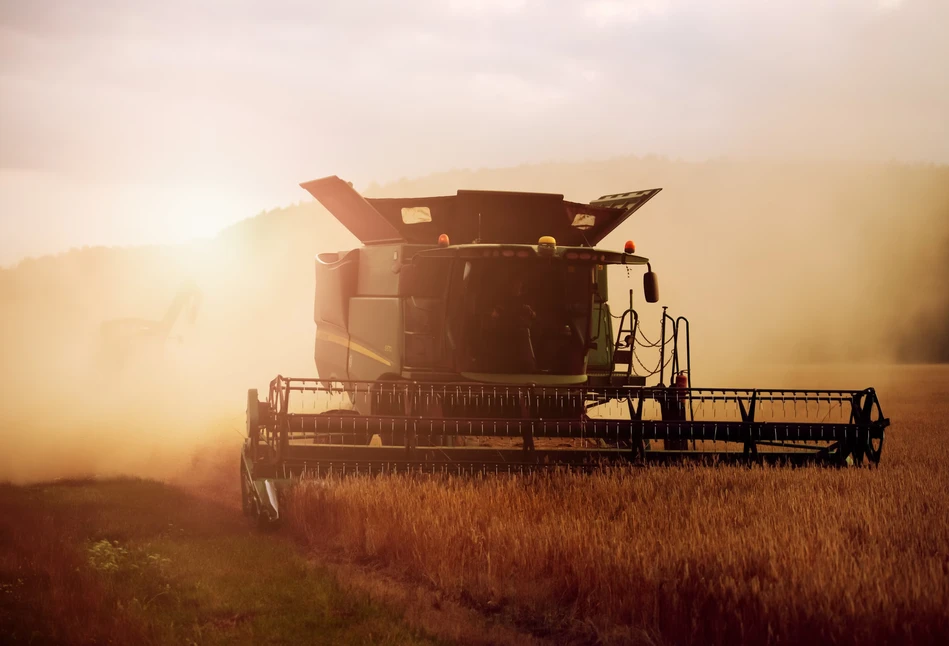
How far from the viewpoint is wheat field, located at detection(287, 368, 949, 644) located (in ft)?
20.1

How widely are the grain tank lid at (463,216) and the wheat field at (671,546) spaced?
4.03m

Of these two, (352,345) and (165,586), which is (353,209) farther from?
(165,586)

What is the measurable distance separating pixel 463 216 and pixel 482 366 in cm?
231

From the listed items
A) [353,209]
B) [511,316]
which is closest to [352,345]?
[353,209]

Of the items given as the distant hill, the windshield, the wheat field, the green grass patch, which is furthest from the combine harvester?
the distant hill

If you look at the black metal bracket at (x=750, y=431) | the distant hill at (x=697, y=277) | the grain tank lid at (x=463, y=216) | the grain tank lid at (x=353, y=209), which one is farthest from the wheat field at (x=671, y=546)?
the distant hill at (x=697, y=277)

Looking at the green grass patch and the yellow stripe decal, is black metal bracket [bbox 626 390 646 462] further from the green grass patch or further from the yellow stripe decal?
the green grass patch

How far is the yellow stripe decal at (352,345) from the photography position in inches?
552

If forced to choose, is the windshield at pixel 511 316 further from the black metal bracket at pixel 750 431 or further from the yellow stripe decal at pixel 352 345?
the black metal bracket at pixel 750 431

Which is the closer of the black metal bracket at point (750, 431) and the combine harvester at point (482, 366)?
the combine harvester at point (482, 366)

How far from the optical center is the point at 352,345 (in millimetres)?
15008

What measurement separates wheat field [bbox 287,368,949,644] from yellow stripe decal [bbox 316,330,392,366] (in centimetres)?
309

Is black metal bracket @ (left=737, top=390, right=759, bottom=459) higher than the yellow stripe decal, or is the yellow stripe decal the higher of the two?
the yellow stripe decal

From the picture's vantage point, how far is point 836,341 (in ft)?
229
